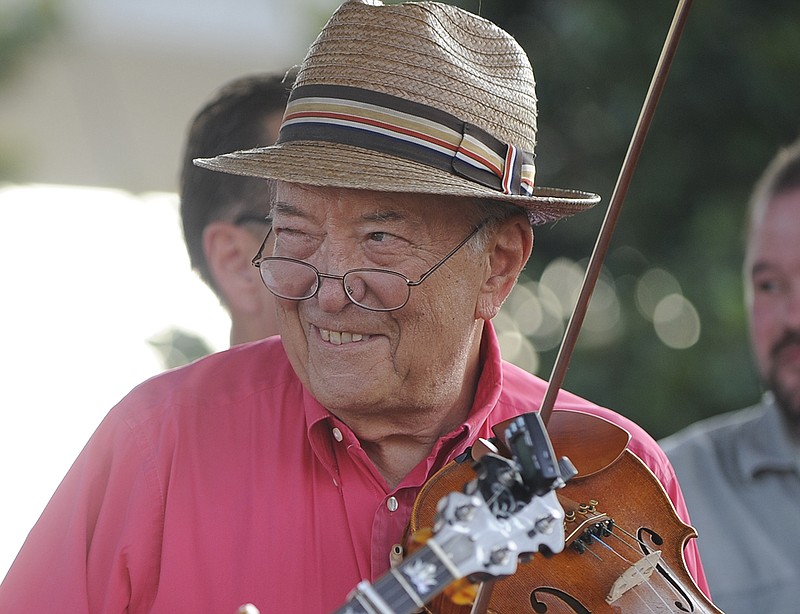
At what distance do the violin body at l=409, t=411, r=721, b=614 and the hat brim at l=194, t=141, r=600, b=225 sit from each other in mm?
432

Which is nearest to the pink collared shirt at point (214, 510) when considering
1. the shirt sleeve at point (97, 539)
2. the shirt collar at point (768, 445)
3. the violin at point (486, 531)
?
the shirt sleeve at point (97, 539)

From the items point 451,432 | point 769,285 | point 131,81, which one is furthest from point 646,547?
point 131,81

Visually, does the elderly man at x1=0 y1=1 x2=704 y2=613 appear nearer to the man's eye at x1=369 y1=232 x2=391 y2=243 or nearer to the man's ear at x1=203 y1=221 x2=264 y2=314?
the man's eye at x1=369 y1=232 x2=391 y2=243

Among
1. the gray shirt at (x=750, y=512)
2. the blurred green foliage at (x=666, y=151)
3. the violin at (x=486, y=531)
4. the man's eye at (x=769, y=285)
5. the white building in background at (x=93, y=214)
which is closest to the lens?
the violin at (x=486, y=531)

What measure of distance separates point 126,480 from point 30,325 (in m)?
3.32

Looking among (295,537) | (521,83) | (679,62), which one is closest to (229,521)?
(295,537)

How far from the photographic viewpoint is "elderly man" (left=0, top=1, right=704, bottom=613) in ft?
6.48

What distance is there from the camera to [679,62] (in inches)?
167

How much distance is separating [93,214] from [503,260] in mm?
3503

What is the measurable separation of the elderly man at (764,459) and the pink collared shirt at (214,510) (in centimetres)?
114

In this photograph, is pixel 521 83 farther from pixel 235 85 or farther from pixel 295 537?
pixel 235 85

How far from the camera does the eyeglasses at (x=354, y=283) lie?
1.99 meters

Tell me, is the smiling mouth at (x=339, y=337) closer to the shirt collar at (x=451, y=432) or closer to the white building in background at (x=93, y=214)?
the shirt collar at (x=451, y=432)

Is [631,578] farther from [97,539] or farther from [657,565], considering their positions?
[97,539]
